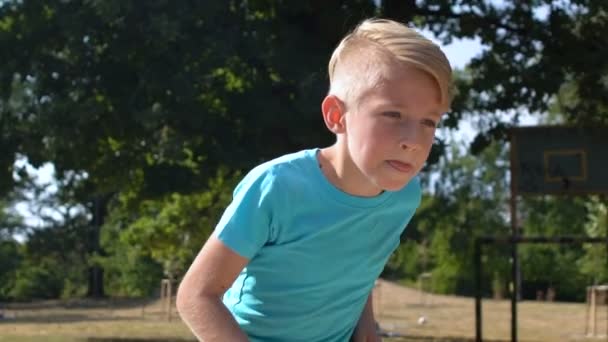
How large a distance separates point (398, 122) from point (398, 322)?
2973 cm

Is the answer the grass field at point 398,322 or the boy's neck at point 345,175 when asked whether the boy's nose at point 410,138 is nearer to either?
the boy's neck at point 345,175

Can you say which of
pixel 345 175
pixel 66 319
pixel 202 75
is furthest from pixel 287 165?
pixel 66 319

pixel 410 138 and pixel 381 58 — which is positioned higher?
pixel 381 58

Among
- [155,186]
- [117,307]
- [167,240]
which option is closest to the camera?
[155,186]

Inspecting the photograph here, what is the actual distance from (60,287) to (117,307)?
12977mm

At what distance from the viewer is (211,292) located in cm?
241

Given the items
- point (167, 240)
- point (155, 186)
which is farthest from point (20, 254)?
point (155, 186)

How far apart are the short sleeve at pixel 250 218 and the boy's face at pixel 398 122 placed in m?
0.23

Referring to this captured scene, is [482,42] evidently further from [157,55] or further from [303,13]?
[157,55]

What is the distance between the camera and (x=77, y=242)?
57.8 metres

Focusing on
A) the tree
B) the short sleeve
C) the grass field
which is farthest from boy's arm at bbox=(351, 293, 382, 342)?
the grass field

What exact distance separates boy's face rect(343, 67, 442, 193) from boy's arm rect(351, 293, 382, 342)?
61cm

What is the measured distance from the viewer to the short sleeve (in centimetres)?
242

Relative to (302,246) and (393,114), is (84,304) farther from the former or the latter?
(393,114)
